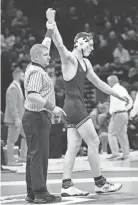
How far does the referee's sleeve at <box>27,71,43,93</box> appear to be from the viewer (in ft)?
15.3

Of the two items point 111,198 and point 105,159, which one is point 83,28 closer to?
point 105,159

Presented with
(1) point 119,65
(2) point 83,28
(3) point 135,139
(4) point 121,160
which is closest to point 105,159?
(4) point 121,160

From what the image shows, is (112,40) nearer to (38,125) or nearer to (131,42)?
(131,42)

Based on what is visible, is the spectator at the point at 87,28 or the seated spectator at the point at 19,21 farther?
the seated spectator at the point at 19,21

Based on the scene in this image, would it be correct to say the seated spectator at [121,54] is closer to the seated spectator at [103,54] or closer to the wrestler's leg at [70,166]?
the seated spectator at [103,54]

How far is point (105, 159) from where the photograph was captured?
9586 mm

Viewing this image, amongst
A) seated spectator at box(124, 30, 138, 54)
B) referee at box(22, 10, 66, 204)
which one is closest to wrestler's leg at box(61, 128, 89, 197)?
referee at box(22, 10, 66, 204)

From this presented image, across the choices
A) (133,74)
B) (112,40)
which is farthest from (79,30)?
(133,74)

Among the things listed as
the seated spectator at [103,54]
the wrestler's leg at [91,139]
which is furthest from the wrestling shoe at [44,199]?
the seated spectator at [103,54]

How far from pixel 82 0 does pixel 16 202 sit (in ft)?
42.6

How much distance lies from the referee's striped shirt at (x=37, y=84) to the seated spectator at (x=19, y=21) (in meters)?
12.3

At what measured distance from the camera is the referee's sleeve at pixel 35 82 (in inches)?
183

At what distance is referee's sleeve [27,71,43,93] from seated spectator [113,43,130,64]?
10324mm

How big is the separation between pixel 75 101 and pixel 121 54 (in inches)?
394
